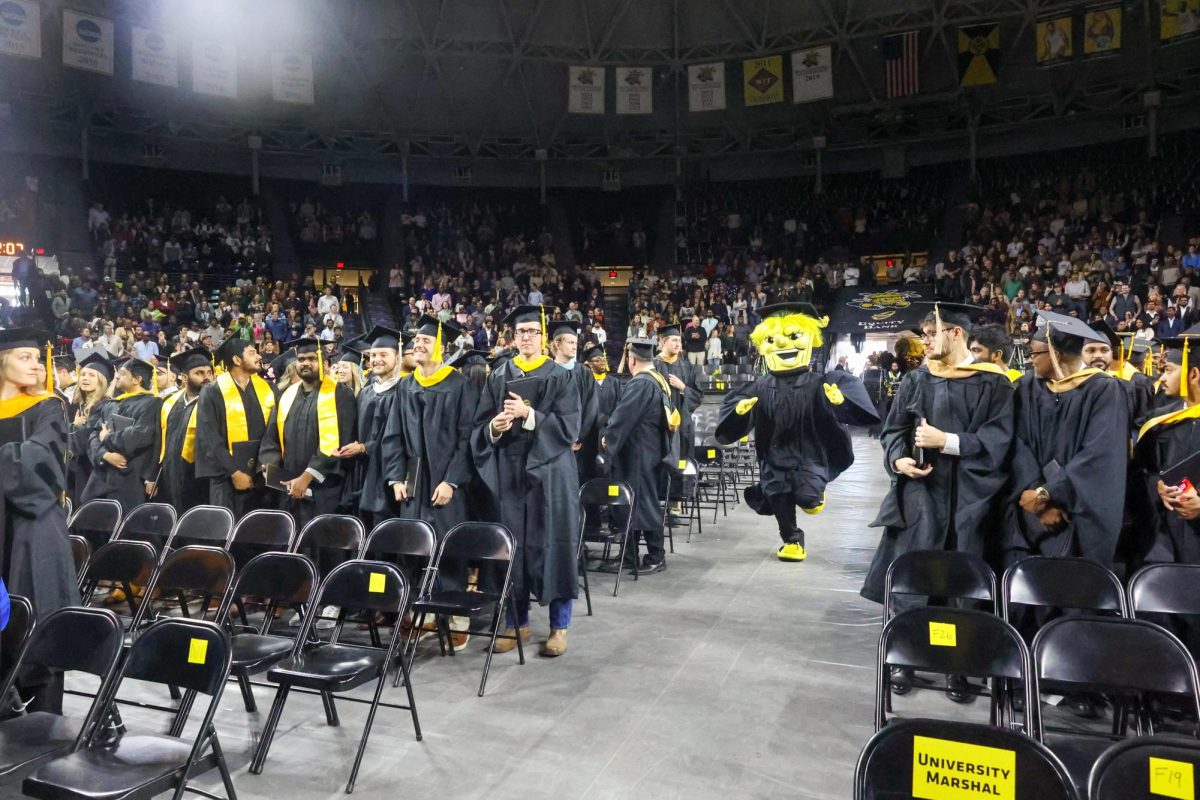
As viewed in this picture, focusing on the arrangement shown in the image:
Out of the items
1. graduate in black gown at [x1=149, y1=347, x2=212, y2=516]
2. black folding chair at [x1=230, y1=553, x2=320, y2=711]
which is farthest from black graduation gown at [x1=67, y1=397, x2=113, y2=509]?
black folding chair at [x1=230, y1=553, x2=320, y2=711]

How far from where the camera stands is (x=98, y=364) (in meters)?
6.50

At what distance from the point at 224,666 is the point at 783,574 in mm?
4589

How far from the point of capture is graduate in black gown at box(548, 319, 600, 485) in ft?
17.5

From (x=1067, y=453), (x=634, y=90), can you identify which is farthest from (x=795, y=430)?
(x=634, y=90)

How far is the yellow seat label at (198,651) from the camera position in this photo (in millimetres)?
2742

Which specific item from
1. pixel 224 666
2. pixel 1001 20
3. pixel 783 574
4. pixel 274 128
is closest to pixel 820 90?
pixel 1001 20

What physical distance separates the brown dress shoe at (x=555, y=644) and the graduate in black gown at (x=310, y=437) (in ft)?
6.32

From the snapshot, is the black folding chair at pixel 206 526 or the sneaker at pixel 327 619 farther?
the sneaker at pixel 327 619

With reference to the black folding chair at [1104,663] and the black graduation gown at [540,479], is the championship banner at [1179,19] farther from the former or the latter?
the black folding chair at [1104,663]

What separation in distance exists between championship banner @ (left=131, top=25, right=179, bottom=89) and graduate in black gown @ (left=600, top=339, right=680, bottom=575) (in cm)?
1537

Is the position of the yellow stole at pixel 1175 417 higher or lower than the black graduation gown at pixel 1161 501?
higher

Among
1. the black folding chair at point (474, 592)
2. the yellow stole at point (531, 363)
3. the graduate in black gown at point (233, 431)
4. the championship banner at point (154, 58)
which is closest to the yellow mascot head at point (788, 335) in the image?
the yellow stole at point (531, 363)

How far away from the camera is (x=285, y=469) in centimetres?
545

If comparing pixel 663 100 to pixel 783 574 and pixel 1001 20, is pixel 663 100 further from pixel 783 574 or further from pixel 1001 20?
pixel 783 574
